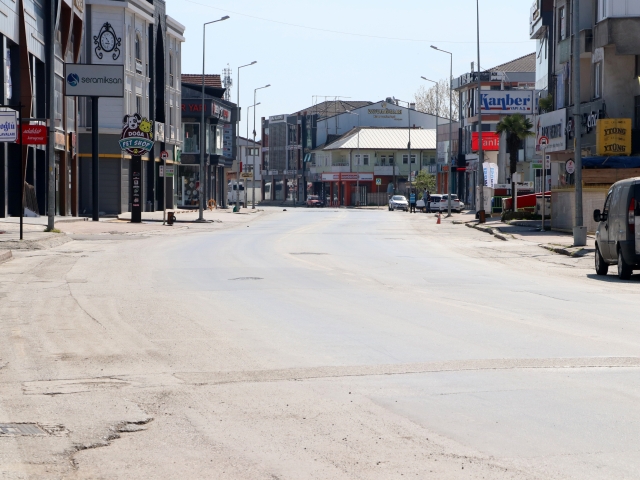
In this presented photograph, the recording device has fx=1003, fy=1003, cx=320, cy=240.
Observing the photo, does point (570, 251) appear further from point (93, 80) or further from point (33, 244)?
point (93, 80)

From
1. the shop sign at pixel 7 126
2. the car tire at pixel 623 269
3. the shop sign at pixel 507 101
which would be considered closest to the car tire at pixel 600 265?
the car tire at pixel 623 269

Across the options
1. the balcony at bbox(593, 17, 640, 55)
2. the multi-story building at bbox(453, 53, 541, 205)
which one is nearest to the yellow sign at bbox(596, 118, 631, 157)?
the balcony at bbox(593, 17, 640, 55)

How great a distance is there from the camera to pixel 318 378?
887 centimetres

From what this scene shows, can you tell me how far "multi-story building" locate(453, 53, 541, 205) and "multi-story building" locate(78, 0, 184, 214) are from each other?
30.5 m

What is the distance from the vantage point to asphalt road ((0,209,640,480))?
6164mm

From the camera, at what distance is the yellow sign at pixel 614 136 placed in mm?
41594

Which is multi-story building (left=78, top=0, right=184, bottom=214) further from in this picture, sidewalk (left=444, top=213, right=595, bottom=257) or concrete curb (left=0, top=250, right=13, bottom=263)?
concrete curb (left=0, top=250, right=13, bottom=263)

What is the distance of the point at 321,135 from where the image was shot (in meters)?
146

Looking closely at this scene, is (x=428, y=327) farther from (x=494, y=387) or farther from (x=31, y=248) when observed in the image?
(x=31, y=248)

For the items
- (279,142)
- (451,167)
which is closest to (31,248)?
(451,167)

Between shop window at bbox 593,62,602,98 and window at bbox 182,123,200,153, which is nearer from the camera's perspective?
shop window at bbox 593,62,602,98

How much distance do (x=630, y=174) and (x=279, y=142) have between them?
401 ft

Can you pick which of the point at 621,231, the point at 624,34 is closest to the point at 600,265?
the point at 621,231

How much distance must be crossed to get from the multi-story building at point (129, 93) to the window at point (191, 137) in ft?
33.5
